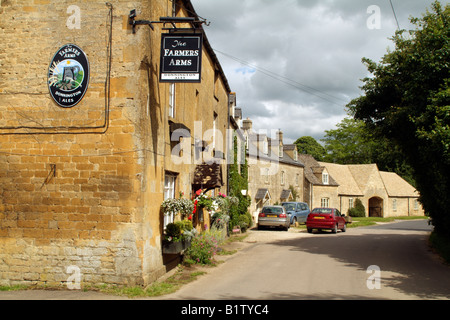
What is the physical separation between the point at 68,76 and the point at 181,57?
8.31 feet

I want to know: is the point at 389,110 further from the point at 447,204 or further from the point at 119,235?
→ the point at 119,235

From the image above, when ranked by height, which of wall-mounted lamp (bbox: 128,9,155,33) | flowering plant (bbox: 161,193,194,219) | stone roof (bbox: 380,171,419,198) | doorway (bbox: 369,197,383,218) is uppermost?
wall-mounted lamp (bbox: 128,9,155,33)

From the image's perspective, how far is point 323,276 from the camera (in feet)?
31.9

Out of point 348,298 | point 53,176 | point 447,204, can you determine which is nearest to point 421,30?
point 447,204

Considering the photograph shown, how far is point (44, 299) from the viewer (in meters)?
7.12

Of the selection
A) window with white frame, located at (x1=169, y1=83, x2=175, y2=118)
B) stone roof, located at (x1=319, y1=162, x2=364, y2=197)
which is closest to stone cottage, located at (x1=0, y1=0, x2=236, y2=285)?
window with white frame, located at (x1=169, y1=83, x2=175, y2=118)

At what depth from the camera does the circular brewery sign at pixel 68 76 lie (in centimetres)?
824

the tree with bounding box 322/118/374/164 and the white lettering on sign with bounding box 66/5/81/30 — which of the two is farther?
the tree with bounding box 322/118/374/164

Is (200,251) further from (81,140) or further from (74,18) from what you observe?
(74,18)

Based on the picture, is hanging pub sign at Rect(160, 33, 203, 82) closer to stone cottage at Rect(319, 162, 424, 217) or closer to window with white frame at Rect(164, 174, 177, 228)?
window with white frame at Rect(164, 174, 177, 228)

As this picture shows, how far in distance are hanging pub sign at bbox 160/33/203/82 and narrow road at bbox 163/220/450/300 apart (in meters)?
4.61

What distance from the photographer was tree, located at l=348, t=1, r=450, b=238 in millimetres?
10516

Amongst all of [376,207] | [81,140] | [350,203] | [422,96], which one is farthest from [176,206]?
[376,207]
